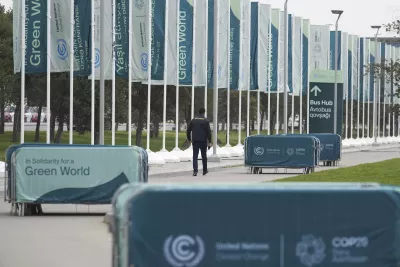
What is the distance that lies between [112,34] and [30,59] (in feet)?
19.0

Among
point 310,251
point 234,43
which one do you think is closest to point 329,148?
point 234,43

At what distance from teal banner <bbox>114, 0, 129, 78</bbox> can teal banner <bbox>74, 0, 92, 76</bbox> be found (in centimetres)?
366

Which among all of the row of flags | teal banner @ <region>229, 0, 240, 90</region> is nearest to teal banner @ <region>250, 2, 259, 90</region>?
the row of flags

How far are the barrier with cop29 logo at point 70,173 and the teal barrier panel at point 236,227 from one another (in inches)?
479

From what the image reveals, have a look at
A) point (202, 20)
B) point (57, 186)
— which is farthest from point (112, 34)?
point (57, 186)

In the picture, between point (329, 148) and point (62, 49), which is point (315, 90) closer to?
point (329, 148)

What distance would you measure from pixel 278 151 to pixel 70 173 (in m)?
19.8

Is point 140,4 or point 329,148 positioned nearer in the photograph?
point 140,4

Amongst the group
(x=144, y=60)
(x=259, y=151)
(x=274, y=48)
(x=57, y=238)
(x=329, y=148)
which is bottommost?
(x=329, y=148)

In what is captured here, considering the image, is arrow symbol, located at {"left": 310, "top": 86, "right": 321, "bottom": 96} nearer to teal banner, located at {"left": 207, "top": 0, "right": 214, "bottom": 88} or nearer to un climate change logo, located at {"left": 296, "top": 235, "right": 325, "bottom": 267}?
teal banner, located at {"left": 207, "top": 0, "right": 214, "bottom": 88}

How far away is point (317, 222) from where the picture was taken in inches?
356

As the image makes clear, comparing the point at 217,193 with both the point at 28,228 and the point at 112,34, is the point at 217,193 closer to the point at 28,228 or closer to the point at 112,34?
the point at 28,228

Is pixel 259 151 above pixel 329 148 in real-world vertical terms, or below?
above

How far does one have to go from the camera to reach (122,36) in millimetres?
45719
